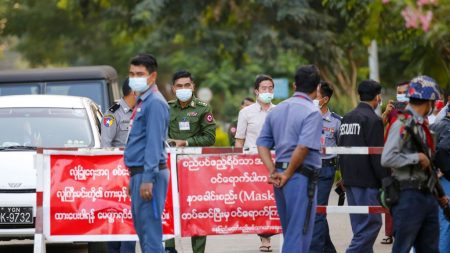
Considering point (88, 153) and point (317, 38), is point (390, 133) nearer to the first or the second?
point (88, 153)

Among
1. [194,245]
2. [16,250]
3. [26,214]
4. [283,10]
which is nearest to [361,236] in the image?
[194,245]

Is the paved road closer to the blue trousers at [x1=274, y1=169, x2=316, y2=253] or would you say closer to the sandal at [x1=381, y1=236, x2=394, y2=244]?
the sandal at [x1=381, y1=236, x2=394, y2=244]

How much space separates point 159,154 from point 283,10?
816 inches

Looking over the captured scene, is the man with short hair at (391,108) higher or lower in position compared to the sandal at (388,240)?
higher

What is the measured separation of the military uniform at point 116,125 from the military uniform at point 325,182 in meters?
1.97

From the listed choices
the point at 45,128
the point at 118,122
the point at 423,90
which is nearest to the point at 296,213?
the point at 423,90

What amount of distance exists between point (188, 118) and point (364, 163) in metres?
2.46

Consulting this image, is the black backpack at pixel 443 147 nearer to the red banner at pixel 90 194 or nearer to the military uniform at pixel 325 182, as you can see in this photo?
the military uniform at pixel 325 182

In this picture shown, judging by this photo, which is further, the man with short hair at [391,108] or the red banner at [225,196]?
the man with short hair at [391,108]

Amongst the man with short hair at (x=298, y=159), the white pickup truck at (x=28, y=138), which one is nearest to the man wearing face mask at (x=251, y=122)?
the white pickup truck at (x=28, y=138)

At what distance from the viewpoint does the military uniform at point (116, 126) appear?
39.3 feet

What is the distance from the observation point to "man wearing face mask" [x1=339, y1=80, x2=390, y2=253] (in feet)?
36.4

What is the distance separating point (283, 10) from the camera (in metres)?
29.9

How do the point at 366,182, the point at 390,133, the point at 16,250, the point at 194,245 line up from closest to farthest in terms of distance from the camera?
1. the point at 390,133
2. the point at 366,182
3. the point at 194,245
4. the point at 16,250
